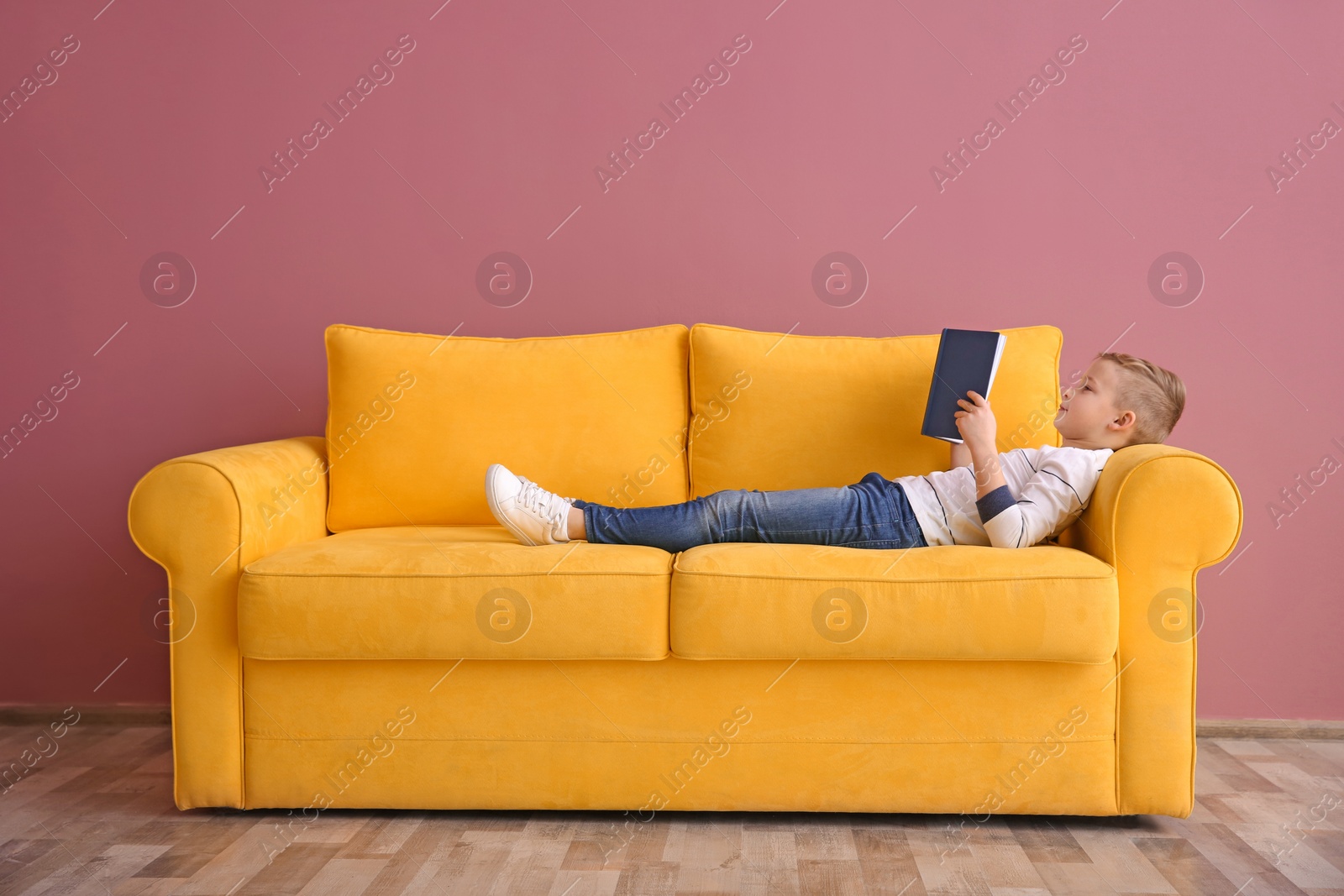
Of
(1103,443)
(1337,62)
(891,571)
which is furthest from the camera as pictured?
(1337,62)

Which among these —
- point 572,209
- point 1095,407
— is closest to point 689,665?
point 1095,407

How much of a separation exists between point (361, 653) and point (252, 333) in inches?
50.4

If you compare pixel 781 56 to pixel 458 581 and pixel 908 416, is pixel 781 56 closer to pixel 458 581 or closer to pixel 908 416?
pixel 908 416

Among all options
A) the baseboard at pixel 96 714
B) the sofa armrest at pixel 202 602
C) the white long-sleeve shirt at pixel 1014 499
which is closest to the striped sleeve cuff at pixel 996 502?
the white long-sleeve shirt at pixel 1014 499

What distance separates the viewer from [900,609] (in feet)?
5.32

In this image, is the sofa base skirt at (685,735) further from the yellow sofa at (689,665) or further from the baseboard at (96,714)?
the baseboard at (96,714)

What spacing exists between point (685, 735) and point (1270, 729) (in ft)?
5.42

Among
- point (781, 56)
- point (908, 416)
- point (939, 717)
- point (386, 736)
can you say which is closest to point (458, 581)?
point (386, 736)

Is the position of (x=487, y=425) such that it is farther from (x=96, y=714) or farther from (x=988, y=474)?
(x=96, y=714)

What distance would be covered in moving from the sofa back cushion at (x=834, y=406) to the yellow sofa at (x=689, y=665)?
0.43 metres

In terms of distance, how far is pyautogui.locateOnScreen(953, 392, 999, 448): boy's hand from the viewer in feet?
6.31

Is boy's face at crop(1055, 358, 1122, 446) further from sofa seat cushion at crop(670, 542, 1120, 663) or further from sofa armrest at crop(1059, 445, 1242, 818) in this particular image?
sofa seat cushion at crop(670, 542, 1120, 663)

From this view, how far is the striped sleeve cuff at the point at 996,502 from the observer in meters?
1.80

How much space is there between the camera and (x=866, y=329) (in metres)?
2.55
